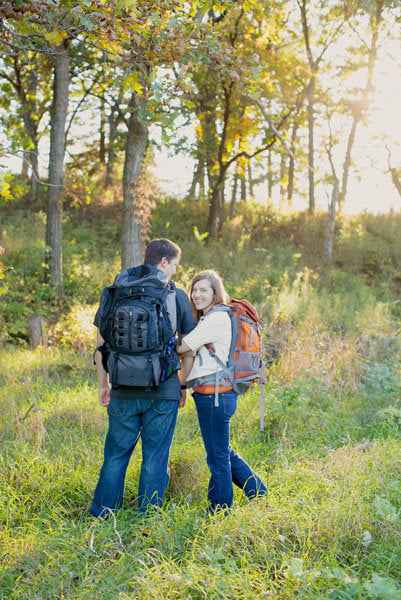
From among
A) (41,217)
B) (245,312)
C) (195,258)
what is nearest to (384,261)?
(195,258)

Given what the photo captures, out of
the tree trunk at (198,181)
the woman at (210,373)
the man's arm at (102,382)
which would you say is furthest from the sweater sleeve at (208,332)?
the tree trunk at (198,181)

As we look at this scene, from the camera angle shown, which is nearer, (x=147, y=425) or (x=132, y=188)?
(x=147, y=425)

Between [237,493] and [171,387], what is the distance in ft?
4.00

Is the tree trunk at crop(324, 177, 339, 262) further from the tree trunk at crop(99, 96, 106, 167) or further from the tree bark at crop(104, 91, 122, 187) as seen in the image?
the tree trunk at crop(99, 96, 106, 167)

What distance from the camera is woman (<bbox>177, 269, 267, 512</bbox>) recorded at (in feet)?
11.9

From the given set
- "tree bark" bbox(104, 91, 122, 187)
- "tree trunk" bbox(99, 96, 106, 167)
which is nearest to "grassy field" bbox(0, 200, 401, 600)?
"tree bark" bbox(104, 91, 122, 187)

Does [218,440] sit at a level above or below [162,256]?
below

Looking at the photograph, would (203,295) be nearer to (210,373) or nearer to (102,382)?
(210,373)

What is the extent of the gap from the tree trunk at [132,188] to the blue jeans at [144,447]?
21.0 feet

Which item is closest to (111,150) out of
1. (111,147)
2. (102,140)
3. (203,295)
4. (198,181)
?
(111,147)

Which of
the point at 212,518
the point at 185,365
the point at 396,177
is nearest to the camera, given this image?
the point at 212,518

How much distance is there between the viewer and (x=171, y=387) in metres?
3.59

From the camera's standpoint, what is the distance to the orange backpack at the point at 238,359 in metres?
3.67

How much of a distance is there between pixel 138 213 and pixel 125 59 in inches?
202
